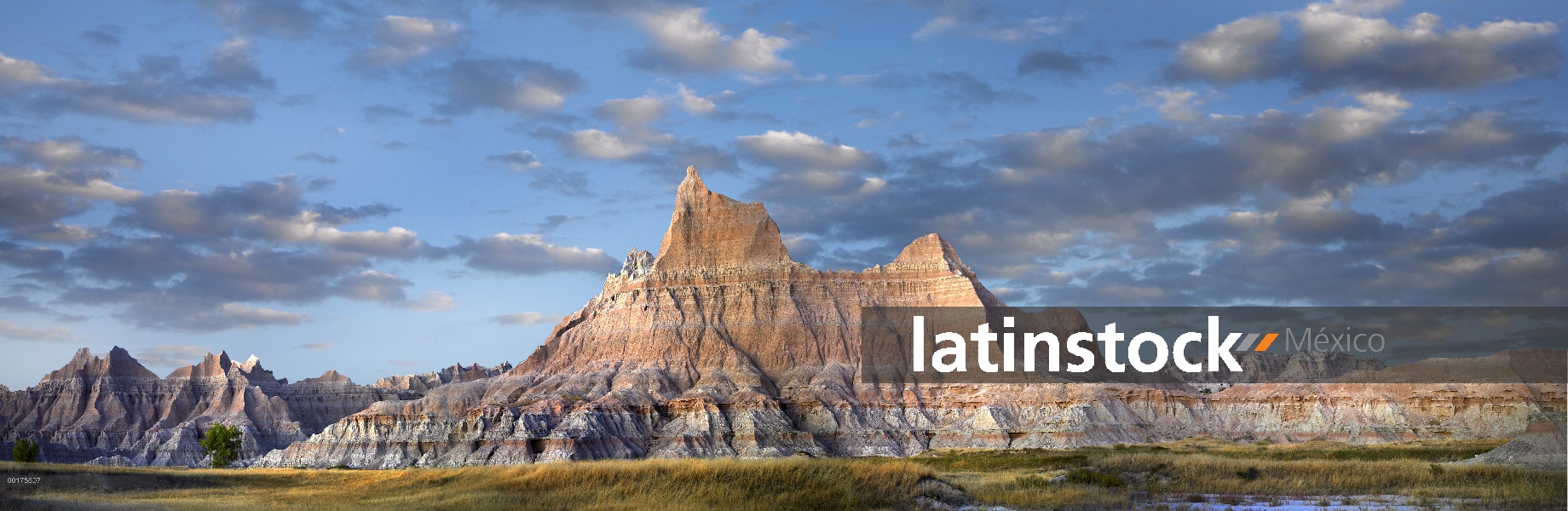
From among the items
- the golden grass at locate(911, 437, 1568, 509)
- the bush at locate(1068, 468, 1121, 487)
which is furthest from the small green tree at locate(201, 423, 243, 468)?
the bush at locate(1068, 468, 1121, 487)

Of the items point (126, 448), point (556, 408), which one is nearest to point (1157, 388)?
point (556, 408)

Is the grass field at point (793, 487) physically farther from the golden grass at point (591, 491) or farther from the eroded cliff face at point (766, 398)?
the eroded cliff face at point (766, 398)

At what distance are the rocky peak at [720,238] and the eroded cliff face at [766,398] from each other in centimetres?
20

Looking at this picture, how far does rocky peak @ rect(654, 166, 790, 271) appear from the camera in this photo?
458ft

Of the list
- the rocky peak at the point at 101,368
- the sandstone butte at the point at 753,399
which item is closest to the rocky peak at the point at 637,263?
the sandstone butte at the point at 753,399

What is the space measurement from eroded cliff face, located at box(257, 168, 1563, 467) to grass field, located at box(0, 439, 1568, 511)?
58271mm

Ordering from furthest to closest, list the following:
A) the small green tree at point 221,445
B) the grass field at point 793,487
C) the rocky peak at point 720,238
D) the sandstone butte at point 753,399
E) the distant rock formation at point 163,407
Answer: the distant rock formation at point 163,407, the rocky peak at point 720,238, the small green tree at point 221,445, the sandstone butte at point 753,399, the grass field at point 793,487

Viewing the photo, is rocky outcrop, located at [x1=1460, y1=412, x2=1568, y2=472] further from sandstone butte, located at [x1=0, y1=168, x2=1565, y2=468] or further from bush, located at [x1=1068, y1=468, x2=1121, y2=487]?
sandstone butte, located at [x1=0, y1=168, x2=1565, y2=468]

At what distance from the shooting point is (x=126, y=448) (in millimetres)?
151875

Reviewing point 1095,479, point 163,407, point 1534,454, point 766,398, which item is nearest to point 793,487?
point 1095,479

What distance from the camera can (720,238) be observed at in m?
142

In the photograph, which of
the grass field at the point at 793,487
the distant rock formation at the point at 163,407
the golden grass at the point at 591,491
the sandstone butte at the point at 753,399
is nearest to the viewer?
the golden grass at the point at 591,491

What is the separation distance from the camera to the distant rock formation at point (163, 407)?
152 m

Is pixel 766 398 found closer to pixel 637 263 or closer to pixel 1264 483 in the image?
pixel 637 263
